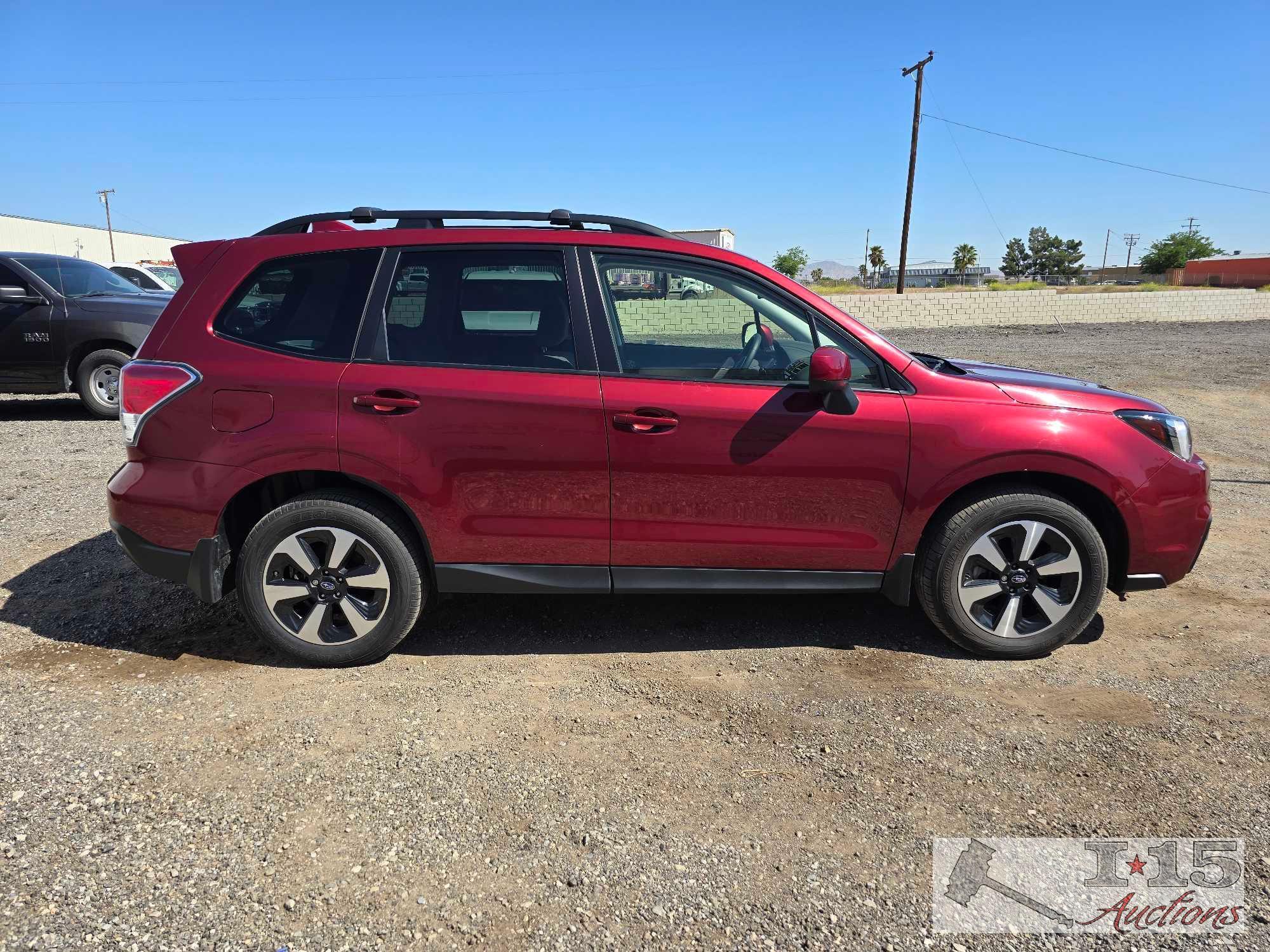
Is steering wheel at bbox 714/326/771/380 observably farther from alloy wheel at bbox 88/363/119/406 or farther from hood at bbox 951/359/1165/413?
alloy wheel at bbox 88/363/119/406

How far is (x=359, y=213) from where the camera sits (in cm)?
388

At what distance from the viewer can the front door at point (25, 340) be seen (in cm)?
923

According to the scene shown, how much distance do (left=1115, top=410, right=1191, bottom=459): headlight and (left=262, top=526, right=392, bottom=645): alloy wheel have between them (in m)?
3.31

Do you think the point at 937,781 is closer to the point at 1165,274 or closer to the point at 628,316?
the point at 628,316

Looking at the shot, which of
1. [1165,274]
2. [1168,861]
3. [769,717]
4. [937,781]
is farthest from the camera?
[1165,274]

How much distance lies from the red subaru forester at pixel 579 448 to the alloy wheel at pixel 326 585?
11mm

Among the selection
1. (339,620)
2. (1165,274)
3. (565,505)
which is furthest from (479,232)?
(1165,274)

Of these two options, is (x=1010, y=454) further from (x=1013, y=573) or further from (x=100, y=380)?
(x=100, y=380)

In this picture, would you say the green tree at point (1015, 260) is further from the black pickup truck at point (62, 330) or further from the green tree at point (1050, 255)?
the black pickup truck at point (62, 330)

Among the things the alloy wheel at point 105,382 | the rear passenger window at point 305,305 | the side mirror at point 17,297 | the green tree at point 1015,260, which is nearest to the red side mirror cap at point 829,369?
the rear passenger window at point 305,305

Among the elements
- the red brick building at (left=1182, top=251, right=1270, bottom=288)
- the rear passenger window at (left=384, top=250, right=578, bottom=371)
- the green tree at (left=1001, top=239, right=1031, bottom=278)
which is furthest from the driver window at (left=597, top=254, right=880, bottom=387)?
the green tree at (left=1001, top=239, right=1031, bottom=278)

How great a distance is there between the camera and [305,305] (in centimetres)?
370

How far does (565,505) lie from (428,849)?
148cm

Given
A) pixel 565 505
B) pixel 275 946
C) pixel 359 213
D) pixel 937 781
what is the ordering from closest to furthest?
pixel 275 946 < pixel 937 781 < pixel 565 505 < pixel 359 213
